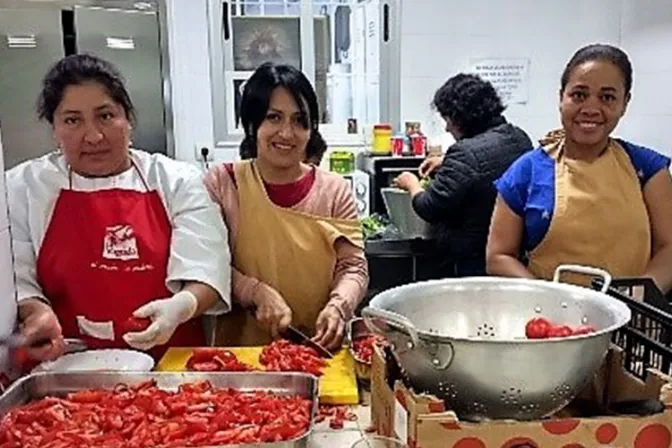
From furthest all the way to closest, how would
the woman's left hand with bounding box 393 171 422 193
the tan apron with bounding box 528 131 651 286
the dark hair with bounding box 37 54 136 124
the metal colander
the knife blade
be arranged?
the woman's left hand with bounding box 393 171 422 193
the tan apron with bounding box 528 131 651 286
the dark hair with bounding box 37 54 136 124
the knife blade
the metal colander

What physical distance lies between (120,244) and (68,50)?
5.73ft

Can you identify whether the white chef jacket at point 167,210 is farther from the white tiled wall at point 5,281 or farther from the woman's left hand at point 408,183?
the woman's left hand at point 408,183

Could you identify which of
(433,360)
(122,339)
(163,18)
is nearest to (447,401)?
(433,360)

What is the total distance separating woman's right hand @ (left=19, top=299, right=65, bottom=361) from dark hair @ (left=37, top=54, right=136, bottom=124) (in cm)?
46

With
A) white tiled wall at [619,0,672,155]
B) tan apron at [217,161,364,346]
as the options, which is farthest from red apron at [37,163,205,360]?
white tiled wall at [619,0,672,155]

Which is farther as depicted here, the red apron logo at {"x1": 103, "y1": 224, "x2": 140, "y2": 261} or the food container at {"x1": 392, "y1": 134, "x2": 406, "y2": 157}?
the food container at {"x1": 392, "y1": 134, "x2": 406, "y2": 157}

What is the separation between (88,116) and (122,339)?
47cm

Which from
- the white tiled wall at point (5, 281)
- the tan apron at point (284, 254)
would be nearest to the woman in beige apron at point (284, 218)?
the tan apron at point (284, 254)

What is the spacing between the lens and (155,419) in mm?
1046

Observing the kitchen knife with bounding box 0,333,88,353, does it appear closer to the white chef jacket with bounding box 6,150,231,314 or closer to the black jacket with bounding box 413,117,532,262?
the white chef jacket with bounding box 6,150,231,314

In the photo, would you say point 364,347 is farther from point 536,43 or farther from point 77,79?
point 536,43

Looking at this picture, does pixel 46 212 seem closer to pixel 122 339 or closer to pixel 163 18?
pixel 122 339

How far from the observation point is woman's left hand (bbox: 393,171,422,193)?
2686 millimetres

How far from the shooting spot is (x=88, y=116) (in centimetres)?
147
